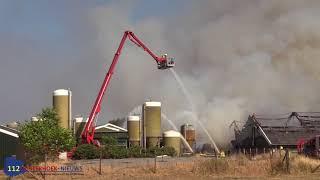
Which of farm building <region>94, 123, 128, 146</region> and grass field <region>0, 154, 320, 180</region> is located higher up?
farm building <region>94, 123, 128, 146</region>

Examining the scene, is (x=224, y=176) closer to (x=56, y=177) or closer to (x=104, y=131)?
(x=56, y=177)

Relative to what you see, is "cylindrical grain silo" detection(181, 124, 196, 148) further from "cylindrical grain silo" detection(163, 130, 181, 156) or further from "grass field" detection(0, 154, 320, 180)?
"grass field" detection(0, 154, 320, 180)

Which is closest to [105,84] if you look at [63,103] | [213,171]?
[63,103]

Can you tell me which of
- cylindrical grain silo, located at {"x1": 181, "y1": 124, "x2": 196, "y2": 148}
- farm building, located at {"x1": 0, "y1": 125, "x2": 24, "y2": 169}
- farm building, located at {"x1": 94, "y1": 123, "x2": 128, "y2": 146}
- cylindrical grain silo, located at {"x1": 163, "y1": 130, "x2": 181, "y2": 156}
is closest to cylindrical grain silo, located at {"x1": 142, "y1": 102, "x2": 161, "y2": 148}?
cylindrical grain silo, located at {"x1": 163, "y1": 130, "x2": 181, "y2": 156}

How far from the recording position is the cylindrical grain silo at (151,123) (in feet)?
369

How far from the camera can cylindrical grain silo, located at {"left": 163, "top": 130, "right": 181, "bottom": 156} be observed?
116 meters

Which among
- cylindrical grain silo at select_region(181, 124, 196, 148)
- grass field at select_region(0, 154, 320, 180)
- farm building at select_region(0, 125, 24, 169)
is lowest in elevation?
grass field at select_region(0, 154, 320, 180)

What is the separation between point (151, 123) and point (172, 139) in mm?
5847

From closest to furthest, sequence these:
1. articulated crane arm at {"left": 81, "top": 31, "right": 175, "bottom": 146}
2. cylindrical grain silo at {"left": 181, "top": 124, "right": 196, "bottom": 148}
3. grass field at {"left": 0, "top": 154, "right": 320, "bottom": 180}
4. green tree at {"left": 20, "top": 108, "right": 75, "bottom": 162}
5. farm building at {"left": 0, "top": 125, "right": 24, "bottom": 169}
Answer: grass field at {"left": 0, "top": 154, "right": 320, "bottom": 180} < farm building at {"left": 0, "top": 125, "right": 24, "bottom": 169} < green tree at {"left": 20, "top": 108, "right": 75, "bottom": 162} < articulated crane arm at {"left": 81, "top": 31, "right": 175, "bottom": 146} < cylindrical grain silo at {"left": 181, "top": 124, "right": 196, "bottom": 148}

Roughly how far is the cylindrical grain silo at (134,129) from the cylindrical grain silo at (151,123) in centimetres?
509

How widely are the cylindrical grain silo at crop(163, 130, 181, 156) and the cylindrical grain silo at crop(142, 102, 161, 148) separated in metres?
3.29

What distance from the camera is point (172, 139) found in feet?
381

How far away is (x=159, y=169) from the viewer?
4884 cm

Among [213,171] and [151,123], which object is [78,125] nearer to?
[151,123]
